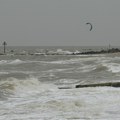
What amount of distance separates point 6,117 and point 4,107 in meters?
1.54

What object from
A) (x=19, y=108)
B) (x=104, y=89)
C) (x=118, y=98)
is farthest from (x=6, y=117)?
(x=104, y=89)

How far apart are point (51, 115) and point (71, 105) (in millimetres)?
1269

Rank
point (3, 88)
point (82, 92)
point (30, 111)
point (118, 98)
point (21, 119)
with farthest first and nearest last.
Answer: point (3, 88) → point (82, 92) → point (118, 98) → point (30, 111) → point (21, 119)

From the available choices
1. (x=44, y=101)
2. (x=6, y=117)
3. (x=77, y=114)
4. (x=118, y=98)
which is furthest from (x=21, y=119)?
(x=118, y=98)

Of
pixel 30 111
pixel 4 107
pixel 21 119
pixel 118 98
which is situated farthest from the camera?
pixel 118 98

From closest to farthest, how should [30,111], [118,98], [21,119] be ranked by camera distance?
1. [21,119]
2. [30,111]
3. [118,98]

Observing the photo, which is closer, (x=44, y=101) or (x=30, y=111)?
(x=30, y=111)

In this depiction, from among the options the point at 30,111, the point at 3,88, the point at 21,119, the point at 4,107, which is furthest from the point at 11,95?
the point at 21,119

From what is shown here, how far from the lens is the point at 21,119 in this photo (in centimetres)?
937

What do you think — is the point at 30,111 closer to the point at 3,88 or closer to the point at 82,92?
the point at 82,92

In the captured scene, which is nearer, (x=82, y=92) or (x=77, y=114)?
(x=77, y=114)

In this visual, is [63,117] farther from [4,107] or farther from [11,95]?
[11,95]

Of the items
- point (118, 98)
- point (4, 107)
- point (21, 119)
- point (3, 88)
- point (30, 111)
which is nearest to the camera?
point (21, 119)

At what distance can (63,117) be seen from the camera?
9438mm
